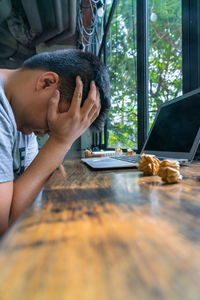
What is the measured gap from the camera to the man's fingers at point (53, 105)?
2.31 feet

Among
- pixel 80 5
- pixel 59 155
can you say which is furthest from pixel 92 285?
pixel 80 5

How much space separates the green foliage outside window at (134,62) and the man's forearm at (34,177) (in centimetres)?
91

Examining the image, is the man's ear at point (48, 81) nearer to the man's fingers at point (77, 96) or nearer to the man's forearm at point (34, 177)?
the man's fingers at point (77, 96)

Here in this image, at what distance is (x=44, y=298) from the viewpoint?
4.4 inches

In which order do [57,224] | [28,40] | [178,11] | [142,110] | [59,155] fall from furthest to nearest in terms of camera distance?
[28,40] < [142,110] < [178,11] < [59,155] < [57,224]

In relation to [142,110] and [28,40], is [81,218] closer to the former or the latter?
[142,110]

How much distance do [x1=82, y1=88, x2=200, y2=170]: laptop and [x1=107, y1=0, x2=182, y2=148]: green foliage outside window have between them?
297 millimetres

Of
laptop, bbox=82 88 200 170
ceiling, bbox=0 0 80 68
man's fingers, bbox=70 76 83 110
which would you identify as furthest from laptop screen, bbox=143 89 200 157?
ceiling, bbox=0 0 80 68

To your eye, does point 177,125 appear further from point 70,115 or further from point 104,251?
point 104,251

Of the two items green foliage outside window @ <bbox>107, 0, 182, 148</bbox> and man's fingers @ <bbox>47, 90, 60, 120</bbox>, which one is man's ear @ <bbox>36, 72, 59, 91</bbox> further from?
green foliage outside window @ <bbox>107, 0, 182, 148</bbox>

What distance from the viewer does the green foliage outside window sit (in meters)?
1.30

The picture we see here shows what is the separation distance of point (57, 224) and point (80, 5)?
338 cm

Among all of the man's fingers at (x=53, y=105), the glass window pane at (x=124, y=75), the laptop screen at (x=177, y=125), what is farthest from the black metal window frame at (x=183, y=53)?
the man's fingers at (x=53, y=105)

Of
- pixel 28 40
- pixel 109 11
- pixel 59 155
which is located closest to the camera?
pixel 59 155
